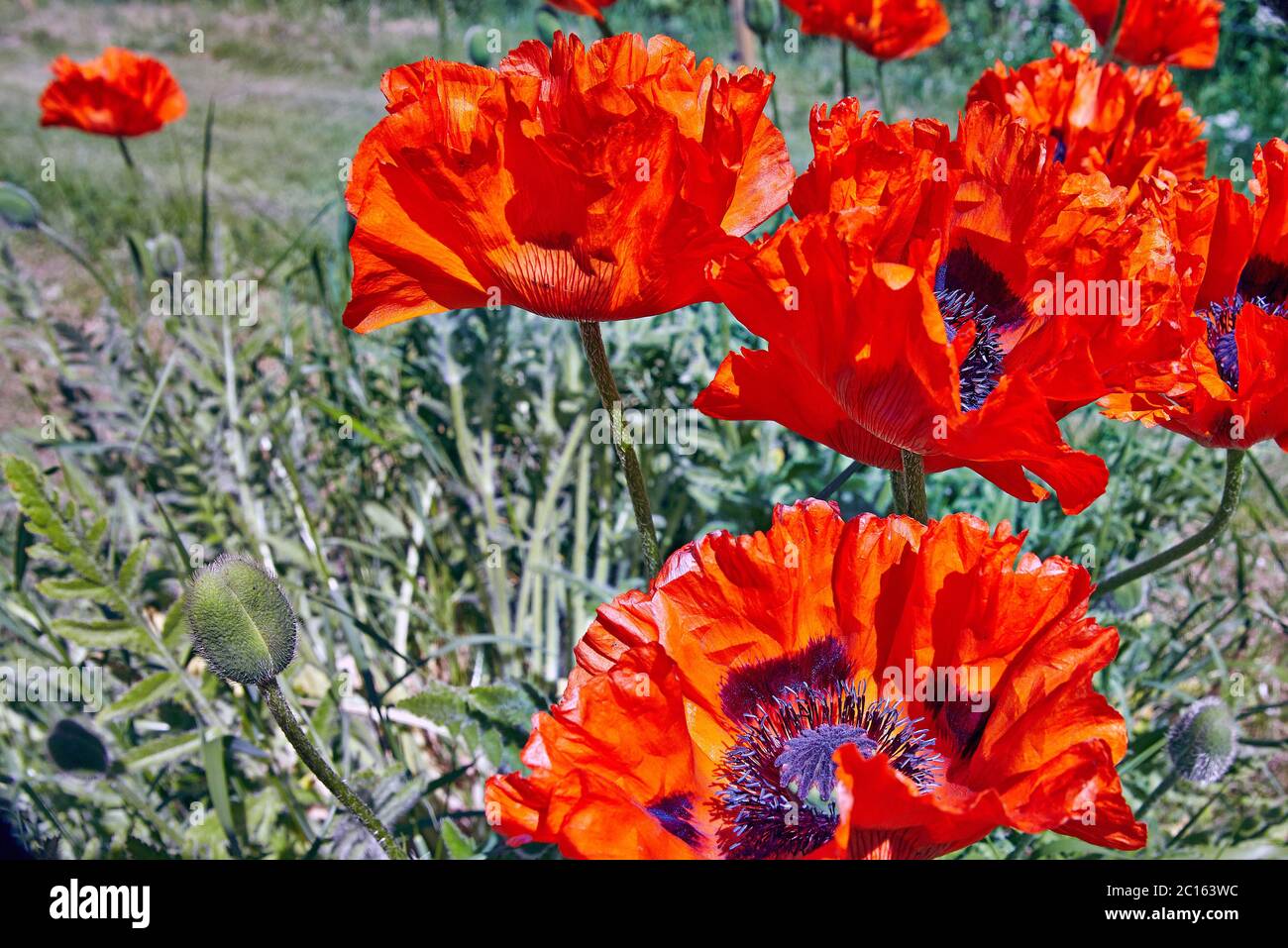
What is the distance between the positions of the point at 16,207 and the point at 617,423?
1910 millimetres

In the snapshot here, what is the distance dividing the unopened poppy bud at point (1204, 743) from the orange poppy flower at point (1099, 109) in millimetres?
686

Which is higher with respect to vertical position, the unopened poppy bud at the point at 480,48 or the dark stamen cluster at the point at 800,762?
the unopened poppy bud at the point at 480,48

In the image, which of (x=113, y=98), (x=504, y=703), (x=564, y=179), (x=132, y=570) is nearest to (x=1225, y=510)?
(x=564, y=179)

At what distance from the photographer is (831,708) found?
105 centimetres

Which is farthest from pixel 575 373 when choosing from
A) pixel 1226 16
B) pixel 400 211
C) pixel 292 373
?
pixel 1226 16

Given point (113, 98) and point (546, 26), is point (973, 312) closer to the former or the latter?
point (546, 26)

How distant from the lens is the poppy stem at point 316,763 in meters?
1.01

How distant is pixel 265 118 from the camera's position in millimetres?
7754

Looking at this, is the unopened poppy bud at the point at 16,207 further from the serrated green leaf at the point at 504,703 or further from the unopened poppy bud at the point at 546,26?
the serrated green leaf at the point at 504,703

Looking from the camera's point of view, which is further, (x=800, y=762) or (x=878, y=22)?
(x=878, y=22)

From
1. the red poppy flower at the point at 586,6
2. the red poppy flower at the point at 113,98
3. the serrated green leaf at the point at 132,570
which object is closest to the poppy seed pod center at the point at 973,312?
the red poppy flower at the point at 586,6

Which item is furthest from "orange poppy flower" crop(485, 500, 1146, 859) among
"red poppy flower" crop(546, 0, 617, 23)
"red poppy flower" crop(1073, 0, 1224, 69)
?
"red poppy flower" crop(1073, 0, 1224, 69)

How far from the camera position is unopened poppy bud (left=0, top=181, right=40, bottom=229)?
238 cm
